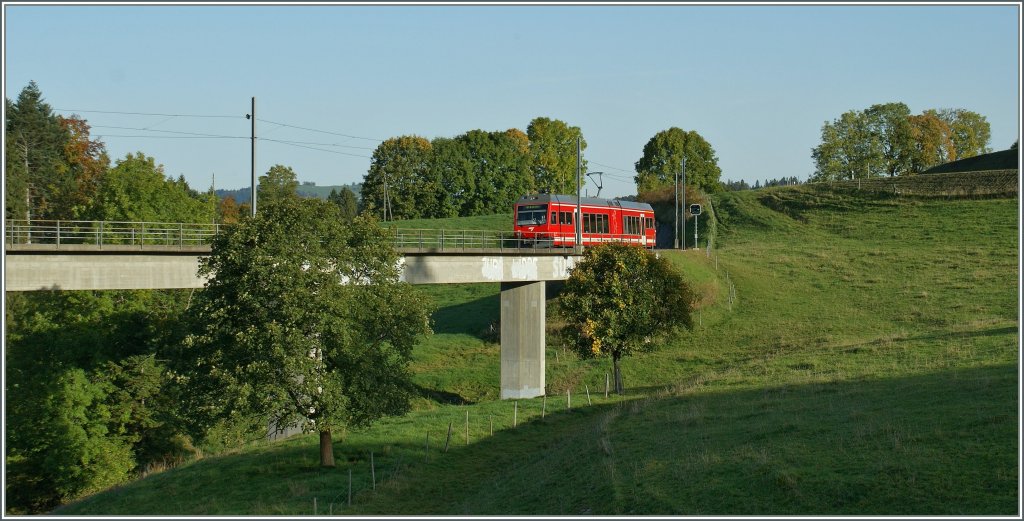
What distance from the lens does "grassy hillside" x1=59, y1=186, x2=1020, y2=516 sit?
793 inches

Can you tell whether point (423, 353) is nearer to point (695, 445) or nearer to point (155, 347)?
point (155, 347)

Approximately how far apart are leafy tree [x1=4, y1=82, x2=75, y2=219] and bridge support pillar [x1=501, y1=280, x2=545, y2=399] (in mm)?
40371

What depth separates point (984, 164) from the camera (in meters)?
117

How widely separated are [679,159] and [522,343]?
295 feet

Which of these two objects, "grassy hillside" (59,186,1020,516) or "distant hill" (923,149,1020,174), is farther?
"distant hill" (923,149,1020,174)

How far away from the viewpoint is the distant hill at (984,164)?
4491 inches

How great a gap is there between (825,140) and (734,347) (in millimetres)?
81992

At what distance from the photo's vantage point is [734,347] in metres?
56.1

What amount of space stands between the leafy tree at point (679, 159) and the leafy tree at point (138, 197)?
86.6 m

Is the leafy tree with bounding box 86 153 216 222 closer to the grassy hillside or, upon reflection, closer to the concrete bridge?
the concrete bridge

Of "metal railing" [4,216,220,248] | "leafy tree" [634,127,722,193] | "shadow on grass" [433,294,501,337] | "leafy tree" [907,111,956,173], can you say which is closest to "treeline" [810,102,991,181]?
"leafy tree" [907,111,956,173]

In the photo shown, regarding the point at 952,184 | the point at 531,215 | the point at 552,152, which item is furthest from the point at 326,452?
the point at 552,152

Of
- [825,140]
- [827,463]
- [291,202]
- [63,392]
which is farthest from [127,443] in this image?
[825,140]

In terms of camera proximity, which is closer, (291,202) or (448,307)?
(291,202)
